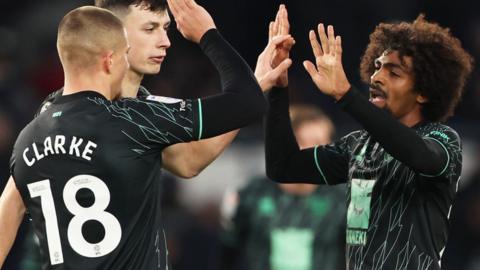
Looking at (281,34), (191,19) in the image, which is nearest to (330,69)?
(281,34)

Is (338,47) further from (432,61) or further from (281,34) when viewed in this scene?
(432,61)

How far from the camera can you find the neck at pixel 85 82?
381 cm

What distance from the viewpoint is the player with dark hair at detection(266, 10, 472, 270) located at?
13.3ft

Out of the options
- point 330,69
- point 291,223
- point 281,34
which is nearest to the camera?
point 330,69

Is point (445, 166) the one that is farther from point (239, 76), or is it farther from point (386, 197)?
point (239, 76)

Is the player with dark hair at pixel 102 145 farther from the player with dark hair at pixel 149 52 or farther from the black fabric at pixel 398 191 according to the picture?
the black fabric at pixel 398 191

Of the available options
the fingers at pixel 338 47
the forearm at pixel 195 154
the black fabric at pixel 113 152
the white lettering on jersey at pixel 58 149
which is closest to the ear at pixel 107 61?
the black fabric at pixel 113 152

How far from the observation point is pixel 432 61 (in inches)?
176

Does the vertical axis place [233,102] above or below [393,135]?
above

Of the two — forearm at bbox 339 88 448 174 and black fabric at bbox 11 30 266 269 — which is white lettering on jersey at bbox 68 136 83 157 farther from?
forearm at bbox 339 88 448 174

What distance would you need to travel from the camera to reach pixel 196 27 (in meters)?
4.04

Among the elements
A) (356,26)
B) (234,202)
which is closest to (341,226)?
(234,202)

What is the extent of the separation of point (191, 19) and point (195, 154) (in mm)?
592

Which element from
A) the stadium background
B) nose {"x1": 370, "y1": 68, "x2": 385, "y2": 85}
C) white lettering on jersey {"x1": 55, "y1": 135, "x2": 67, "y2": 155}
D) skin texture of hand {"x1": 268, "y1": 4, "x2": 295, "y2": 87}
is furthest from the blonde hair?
the stadium background
